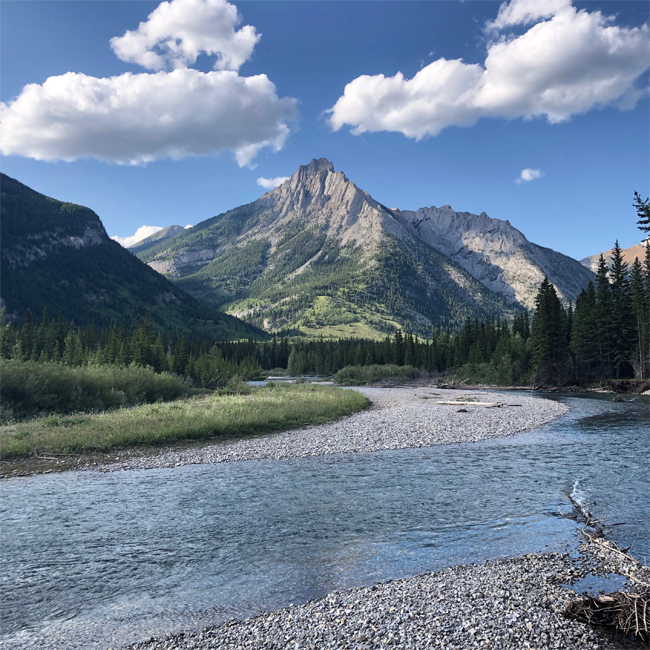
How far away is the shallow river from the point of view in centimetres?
1011

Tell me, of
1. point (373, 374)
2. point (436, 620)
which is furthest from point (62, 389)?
point (373, 374)

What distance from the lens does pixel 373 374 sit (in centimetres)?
11919

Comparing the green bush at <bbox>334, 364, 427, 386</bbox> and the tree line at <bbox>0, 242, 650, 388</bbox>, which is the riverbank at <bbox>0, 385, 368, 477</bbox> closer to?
the tree line at <bbox>0, 242, 650, 388</bbox>

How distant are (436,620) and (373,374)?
11102cm

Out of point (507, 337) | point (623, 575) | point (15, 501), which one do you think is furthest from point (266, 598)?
point (507, 337)

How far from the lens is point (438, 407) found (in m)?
52.7

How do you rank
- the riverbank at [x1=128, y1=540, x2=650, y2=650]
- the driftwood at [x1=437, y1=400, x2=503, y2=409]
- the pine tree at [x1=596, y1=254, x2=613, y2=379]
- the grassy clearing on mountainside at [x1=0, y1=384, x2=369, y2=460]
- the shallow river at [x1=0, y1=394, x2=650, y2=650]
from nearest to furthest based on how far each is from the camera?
the riverbank at [x1=128, y1=540, x2=650, y2=650], the shallow river at [x1=0, y1=394, x2=650, y2=650], the grassy clearing on mountainside at [x1=0, y1=384, x2=369, y2=460], the driftwood at [x1=437, y1=400, x2=503, y2=409], the pine tree at [x1=596, y1=254, x2=613, y2=379]

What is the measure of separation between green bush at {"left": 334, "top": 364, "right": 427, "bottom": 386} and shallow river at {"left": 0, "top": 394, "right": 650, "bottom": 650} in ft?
308

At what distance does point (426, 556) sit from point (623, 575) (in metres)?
5.09

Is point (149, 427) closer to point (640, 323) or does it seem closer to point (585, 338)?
point (585, 338)

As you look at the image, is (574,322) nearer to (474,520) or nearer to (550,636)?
(474,520)

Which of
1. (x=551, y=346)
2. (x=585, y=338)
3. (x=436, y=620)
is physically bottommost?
(x=436, y=620)

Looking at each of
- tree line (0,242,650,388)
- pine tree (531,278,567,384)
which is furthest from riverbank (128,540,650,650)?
pine tree (531,278,567,384)

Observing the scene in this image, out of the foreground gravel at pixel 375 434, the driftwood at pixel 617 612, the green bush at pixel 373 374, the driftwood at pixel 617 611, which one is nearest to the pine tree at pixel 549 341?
the foreground gravel at pixel 375 434
